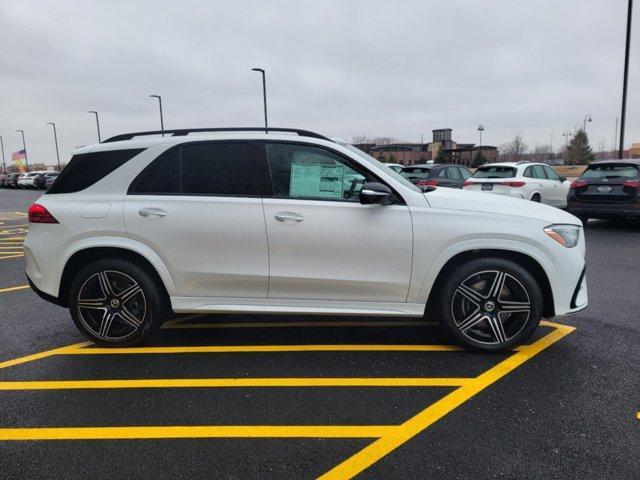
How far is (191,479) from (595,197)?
35.9 ft

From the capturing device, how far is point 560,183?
44.0ft

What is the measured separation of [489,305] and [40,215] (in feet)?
12.4

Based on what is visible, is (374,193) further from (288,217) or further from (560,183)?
(560,183)

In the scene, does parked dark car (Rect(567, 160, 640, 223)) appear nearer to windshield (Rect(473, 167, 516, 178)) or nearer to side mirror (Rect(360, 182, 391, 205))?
windshield (Rect(473, 167, 516, 178))

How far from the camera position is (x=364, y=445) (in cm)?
261

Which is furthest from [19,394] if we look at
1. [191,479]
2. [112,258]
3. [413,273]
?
[413,273]

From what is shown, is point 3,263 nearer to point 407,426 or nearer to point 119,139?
point 119,139

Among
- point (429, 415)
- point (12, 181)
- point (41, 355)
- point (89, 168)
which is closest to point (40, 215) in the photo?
point (89, 168)

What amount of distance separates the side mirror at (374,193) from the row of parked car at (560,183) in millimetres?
4485

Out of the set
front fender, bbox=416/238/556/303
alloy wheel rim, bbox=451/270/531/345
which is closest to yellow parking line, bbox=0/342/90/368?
front fender, bbox=416/238/556/303

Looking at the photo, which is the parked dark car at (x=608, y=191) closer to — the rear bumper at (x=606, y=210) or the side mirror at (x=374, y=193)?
the rear bumper at (x=606, y=210)

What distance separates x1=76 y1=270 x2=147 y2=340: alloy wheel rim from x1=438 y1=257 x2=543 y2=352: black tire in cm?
253

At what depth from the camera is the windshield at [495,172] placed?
12.3 metres

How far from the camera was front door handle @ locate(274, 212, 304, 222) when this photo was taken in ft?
12.0
